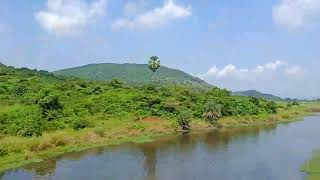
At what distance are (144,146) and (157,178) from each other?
2056 cm

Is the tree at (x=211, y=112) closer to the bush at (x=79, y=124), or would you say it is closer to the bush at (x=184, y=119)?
the bush at (x=184, y=119)

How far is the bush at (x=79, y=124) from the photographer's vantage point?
65.0 metres

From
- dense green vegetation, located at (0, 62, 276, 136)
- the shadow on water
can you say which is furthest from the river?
dense green vegetation, located at (0, 62, 276, 136)

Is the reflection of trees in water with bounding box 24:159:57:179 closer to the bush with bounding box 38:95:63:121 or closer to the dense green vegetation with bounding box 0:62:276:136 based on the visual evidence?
the dense green vegetation with bounding box 0:62:276:136

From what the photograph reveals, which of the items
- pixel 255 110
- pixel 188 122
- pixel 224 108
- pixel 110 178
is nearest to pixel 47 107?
pixel 188 122

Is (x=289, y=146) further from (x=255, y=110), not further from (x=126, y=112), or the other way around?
(x=255, y=110)

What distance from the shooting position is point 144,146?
60188 mm

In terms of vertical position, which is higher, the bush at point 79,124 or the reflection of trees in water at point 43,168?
the bush at point 79,124

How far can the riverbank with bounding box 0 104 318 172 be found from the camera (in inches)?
1893

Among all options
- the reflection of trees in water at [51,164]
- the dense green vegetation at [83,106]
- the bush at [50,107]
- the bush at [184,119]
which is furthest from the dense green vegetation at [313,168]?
the bush at [50,107]

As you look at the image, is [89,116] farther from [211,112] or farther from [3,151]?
[3,151]

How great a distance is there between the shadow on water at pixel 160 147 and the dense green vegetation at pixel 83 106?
24.6ft

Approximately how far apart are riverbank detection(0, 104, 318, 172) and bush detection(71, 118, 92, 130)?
1.94 meters

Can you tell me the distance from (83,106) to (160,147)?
27.3 m
